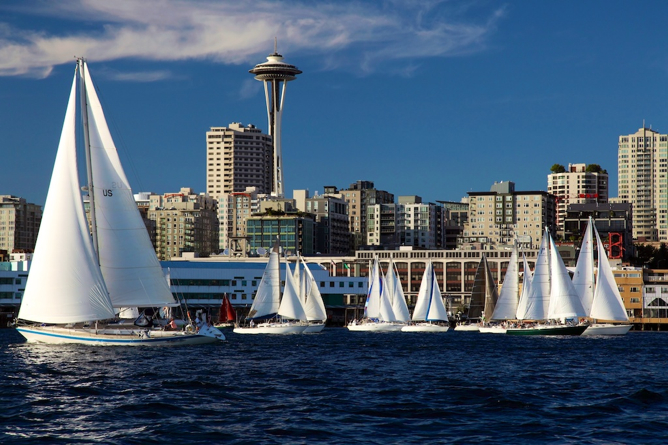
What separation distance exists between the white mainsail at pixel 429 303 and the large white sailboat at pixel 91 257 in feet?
206

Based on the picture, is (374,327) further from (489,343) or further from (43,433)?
(43,433)

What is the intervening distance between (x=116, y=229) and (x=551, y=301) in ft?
167

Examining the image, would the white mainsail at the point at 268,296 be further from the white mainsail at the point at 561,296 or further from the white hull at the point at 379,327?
the white mainsail at the point at 561,296

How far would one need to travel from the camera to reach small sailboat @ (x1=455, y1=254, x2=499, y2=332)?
123m

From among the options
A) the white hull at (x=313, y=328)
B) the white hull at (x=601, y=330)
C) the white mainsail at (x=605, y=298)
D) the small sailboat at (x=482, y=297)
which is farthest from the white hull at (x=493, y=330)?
the white hull at (x=313, y=328)

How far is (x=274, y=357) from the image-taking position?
222ft

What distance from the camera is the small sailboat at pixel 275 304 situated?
110938 mm

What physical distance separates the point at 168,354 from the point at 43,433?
29149mm

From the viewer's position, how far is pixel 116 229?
65312mm

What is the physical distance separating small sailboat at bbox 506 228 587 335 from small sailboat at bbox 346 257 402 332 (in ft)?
76.9

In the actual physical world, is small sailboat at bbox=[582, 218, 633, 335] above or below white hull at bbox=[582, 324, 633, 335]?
above

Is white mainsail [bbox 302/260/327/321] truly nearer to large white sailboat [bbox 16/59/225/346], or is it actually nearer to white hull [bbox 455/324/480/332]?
white hull [bbox 455/324/480/332]

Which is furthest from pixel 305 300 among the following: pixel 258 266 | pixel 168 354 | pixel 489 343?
pixel 168 354

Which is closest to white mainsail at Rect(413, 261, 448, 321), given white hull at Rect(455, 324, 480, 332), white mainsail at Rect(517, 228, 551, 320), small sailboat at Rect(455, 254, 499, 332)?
white hull at Rect(455, 324, 480, 332)
